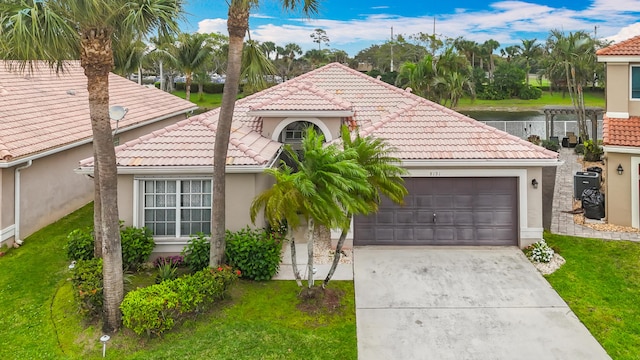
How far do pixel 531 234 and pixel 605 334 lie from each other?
4427 millimetres

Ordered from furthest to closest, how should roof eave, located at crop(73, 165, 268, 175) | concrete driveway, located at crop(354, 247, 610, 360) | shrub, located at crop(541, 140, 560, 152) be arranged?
shrub, located at crop(541, 140, 560, 152)
roof eave, located at crop(73, 165, 268, 175)
concrete driveway, located at crop(354, 247, 610, 360)

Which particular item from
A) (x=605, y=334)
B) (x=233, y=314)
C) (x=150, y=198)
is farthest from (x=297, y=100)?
(x=605, y=334)

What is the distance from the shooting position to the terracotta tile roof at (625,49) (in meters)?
15.3

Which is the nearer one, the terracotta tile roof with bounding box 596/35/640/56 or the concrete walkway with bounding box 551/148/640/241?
the concrete walkway with bounding box 551/148/640/241

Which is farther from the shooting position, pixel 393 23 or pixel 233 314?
pixel 393 23

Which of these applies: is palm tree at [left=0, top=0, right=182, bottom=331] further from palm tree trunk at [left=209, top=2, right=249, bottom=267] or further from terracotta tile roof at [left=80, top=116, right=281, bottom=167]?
terracotta tile roof at [left=80, top=116, right=281, bottom=167]

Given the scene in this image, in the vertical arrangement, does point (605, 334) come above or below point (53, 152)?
below

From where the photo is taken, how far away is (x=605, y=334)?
8.93 metres

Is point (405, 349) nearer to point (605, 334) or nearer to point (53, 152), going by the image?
Answer: point (605, 334)

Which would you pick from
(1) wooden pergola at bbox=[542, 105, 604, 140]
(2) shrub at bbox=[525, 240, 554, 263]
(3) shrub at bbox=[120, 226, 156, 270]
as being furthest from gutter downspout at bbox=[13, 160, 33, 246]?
(1) wooden pergola at bbox=[542, 105, 604, 140]

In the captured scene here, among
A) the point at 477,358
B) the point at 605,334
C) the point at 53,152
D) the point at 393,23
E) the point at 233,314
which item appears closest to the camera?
the point at 477,358

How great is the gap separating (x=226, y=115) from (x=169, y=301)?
4.26 m

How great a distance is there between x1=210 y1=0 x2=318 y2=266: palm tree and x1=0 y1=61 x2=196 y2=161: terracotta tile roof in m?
4.41

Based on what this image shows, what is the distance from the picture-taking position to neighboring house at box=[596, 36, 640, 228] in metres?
14.5
